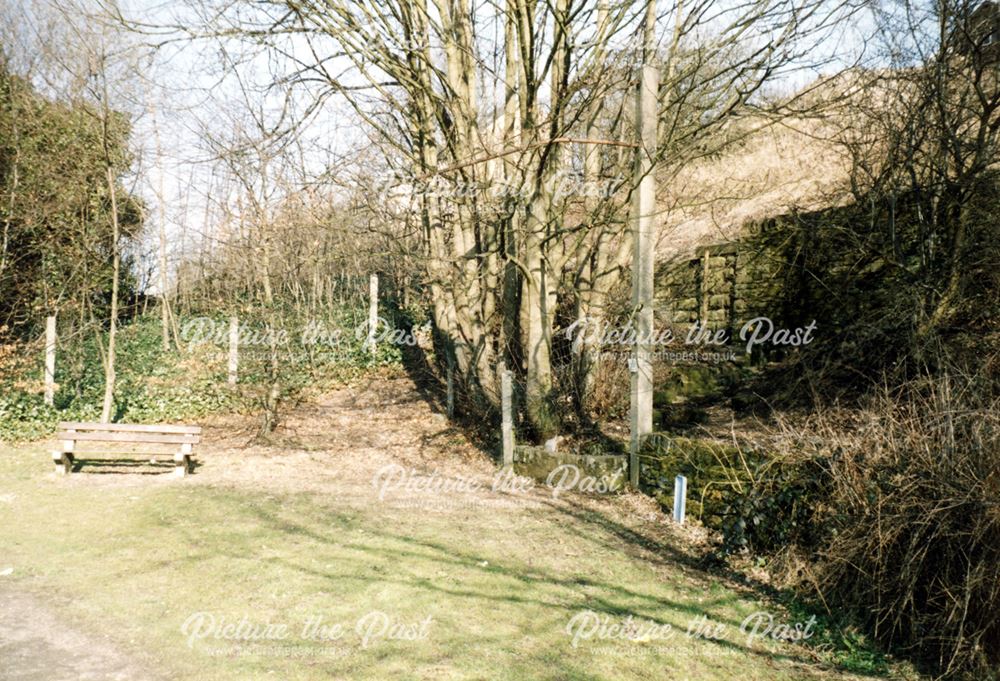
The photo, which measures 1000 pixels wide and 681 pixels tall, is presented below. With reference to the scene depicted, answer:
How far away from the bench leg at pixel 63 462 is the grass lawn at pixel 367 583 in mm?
318

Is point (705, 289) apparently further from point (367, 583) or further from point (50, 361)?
point (50, 361)

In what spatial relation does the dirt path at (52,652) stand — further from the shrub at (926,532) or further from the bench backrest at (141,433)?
the shrub at (926,532)

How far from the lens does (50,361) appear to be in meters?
12.4

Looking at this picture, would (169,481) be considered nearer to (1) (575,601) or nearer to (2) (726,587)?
(1) (575,601)

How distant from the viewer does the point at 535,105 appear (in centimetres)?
935

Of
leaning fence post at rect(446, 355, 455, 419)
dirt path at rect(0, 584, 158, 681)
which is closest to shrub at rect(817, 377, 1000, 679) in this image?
dirt path at rect(0, 584, 158, 681)

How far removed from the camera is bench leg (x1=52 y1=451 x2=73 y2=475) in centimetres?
896

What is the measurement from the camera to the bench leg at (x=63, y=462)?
896cm

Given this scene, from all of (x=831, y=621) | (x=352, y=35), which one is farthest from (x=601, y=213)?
(x=831, y=621)

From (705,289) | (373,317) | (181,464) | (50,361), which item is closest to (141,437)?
(181,464)

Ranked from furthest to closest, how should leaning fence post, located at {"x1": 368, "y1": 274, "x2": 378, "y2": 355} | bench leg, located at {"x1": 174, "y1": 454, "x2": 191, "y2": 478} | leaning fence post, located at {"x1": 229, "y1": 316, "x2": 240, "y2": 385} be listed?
leaning fence post, located at {"x1": 368, "y1": 274, "x2": 378, "y2": 355} → leaning fence post, located at {"x1": 229, "y1": 316, "x2": 240, "y2": 385} → bench leg, located at {"x1": 174, "y1": 454, "x2": 191, "y2": 478}

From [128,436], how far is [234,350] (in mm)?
3585

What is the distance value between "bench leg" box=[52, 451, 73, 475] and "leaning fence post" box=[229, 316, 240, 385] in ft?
11.1

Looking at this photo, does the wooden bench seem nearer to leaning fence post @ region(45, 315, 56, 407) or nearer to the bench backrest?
the bench backrest
